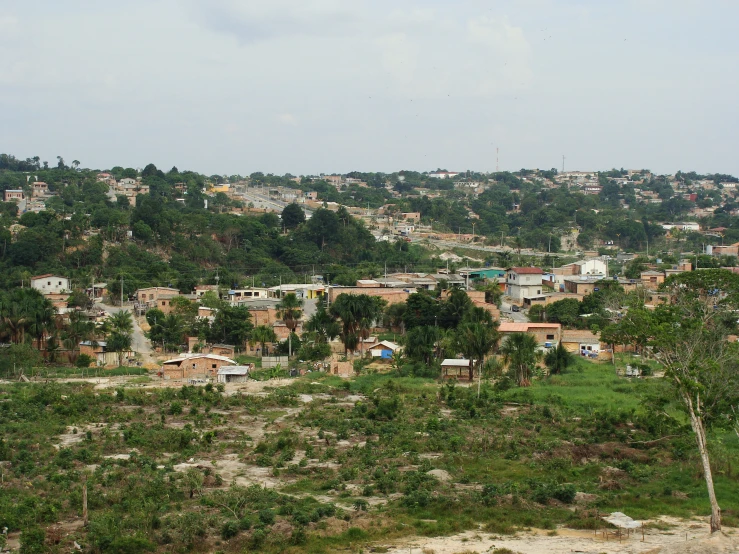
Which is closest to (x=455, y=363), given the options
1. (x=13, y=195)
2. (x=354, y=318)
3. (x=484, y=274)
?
(x=354, y=318)

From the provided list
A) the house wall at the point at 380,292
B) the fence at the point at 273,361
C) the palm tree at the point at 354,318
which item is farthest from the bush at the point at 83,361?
the house wall at the point at 380,292

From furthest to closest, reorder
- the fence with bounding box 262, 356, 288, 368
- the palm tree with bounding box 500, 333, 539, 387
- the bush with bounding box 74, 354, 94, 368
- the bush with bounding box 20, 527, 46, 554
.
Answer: the fence with bounding box 262, 356, 288, 368
the bush with bounding box 74, 354, 94, 368
the palm tree with bounding box 500, 333, 539, 387
the bush with bounding box 20, 527, 46, 554

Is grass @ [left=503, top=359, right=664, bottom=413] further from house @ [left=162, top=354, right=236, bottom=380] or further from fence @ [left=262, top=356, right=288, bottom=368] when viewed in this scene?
house @ [left=162, top=354, right=236, bottom=380]

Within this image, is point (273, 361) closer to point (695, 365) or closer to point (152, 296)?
point (152, 296)

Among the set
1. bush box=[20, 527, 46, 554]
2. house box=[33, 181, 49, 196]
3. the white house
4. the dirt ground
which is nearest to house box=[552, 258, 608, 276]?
the white house

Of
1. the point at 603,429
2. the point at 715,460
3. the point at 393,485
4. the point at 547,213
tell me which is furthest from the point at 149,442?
the point at 547,213

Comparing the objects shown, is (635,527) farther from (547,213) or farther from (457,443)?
(547,213)

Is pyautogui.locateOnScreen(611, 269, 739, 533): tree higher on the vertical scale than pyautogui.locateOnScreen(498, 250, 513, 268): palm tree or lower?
higher
